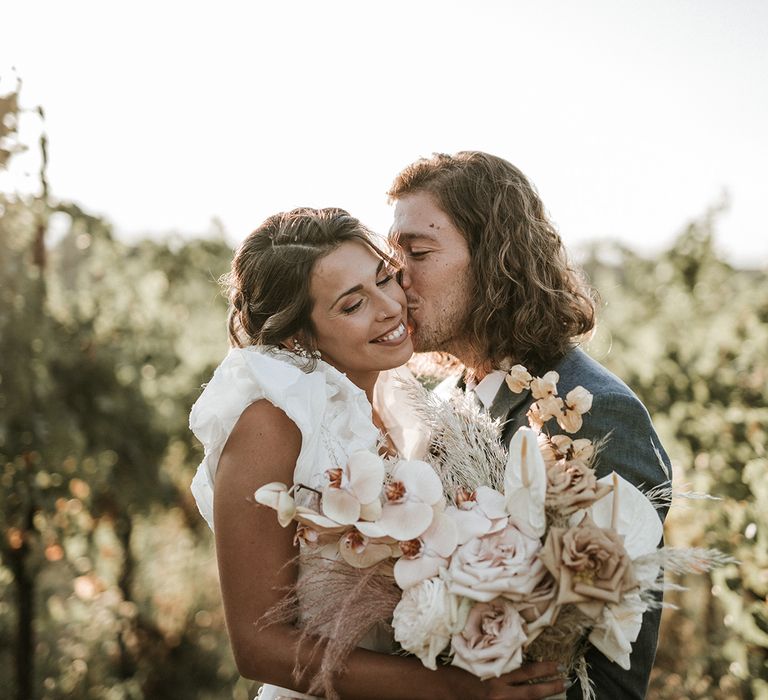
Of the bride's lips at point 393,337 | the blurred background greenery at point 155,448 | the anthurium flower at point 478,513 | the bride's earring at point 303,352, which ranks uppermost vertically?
the bride's lips at point 393,337

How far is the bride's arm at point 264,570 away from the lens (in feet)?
6.26

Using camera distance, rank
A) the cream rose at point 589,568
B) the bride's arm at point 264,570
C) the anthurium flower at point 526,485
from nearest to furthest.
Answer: the cream rose at point 589,568, the anthurium flower at point 526,485, the bride's arm at point 264,570

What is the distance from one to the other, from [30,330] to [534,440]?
346cm

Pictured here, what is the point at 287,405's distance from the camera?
2.12 metres

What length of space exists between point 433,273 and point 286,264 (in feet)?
2.27

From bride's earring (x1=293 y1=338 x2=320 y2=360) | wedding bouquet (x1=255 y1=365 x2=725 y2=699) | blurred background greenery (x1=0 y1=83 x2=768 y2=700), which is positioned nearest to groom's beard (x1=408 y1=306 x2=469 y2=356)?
bride's earring (x1=293 y1=338 x2=320 y2=360)

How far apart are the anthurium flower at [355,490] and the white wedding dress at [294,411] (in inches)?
12.2

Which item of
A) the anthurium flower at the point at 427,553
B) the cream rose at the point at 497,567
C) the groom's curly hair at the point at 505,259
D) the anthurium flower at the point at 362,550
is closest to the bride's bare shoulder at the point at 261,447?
the anthurium flower at the point at 362,550

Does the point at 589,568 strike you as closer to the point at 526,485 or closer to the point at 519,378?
the point at 526,485

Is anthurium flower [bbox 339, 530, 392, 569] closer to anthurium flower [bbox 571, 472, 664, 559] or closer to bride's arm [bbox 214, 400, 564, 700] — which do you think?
bride's arm [bbox 214, 400, 564, 700]

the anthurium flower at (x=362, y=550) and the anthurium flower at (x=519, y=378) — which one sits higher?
the anthurium flower at (x=519, y=378)

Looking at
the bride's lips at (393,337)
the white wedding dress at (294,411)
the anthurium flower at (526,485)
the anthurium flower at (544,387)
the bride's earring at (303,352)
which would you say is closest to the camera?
the anthurium flower at (526,485)

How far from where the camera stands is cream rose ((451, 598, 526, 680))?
162 centimetres

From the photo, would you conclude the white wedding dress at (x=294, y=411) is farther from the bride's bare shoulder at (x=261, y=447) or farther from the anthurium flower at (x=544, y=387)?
the anthurium flower at (x=544, y=387)
